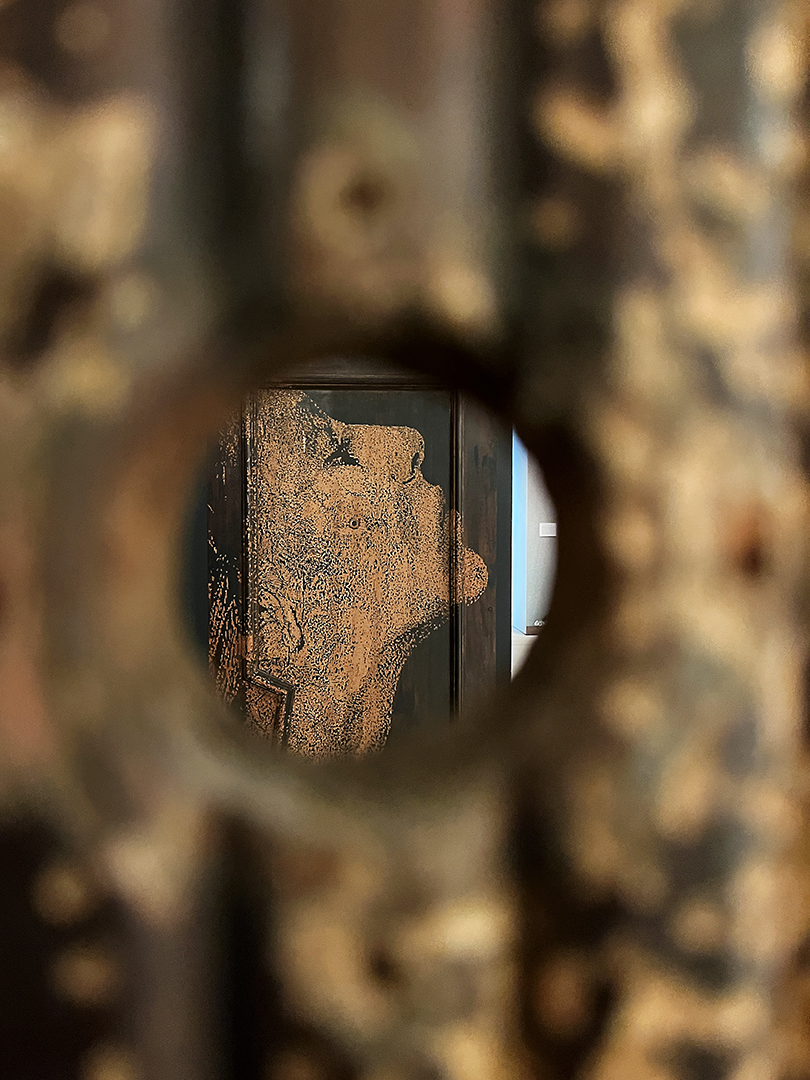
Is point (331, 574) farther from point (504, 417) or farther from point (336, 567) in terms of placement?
point (504, 417)

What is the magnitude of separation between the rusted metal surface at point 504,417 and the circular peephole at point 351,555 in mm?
1055

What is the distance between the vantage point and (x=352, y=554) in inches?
51.6

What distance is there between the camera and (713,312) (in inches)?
7.9

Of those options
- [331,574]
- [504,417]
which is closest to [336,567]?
[331,574]

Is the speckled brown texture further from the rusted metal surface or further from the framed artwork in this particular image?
the rusted metal surface

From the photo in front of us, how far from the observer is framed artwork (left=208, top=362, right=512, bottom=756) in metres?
1.27

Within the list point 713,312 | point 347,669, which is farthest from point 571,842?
point 347,669

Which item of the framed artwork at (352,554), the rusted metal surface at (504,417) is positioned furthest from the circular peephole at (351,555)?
the rusted metal surface at (504,417)

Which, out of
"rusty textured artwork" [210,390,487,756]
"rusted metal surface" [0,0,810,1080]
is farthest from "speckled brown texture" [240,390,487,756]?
"rusted metal surface" [0,0,810,1080]

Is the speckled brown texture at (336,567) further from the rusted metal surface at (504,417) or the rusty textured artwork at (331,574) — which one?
the rusted metal surface at (504,417)

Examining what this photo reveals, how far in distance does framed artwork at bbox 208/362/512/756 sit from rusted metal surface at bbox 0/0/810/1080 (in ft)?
3.48

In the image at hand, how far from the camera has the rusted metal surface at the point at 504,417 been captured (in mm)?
197

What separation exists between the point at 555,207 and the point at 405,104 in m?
0.05

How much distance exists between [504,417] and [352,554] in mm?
1105
